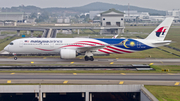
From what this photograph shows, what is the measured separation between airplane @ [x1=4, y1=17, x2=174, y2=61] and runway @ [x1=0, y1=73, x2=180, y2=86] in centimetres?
1148

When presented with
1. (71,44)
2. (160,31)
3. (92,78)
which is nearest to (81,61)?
(71,44)

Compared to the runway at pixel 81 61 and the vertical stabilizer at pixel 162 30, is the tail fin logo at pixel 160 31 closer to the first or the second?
the vertical stabilizer at pixel 162 30

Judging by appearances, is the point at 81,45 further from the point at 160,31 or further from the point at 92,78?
the point at 160,31

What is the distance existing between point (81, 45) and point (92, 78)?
15.2 m

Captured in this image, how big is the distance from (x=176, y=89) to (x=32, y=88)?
18.3 m

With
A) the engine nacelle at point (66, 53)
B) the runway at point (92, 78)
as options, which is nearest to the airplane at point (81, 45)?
the engine nacelle at point (66, 53)

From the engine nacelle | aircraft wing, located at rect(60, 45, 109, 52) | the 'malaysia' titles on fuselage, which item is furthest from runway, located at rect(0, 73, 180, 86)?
the 'malaysia' titles on fuselage

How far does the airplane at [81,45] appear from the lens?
4697 cm

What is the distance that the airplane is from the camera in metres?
47.0

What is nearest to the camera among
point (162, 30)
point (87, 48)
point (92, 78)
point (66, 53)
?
point (92, 78)

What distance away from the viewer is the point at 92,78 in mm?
33531

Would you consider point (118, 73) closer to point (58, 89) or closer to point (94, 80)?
point (94, 80)

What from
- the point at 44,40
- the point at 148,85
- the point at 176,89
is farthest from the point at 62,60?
the point at 176,89

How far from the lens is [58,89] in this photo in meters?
28.5
